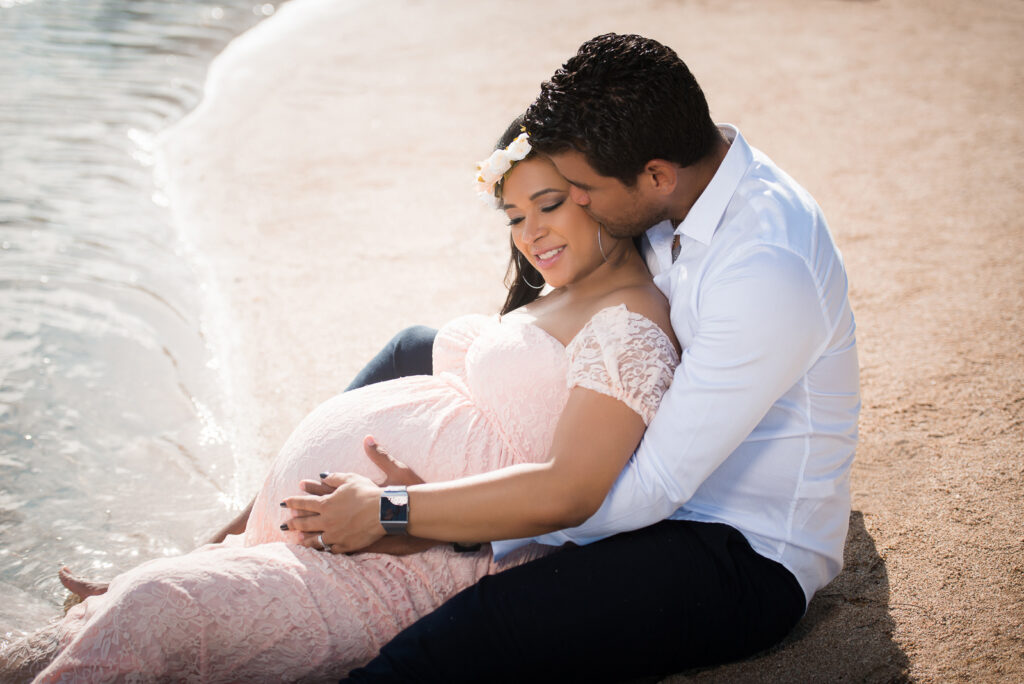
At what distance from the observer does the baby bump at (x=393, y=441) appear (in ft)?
8.69

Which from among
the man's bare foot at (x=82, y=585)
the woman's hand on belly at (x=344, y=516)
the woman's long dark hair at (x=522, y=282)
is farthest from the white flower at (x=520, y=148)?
the man's bare foot at (x=82, y=585)

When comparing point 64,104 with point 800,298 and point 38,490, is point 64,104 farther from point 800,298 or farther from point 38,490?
point 800,298

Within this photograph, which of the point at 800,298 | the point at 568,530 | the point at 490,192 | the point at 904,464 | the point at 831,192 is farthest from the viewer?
the point at 831,192

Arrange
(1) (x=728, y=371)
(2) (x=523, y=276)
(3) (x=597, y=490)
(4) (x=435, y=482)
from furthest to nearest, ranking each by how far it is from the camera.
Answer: (2) (x=523, y=276), (4) (x=435, y=482), (3) (x=597, y=490), (1) (x=728, y=371)

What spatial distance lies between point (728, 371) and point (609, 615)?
0.72m

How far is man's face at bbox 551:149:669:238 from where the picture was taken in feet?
8.69

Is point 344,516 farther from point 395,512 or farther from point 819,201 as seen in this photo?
point 819,201

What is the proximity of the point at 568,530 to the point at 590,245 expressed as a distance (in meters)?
0.97

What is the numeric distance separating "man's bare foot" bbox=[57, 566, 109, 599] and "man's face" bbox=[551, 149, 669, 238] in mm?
2007

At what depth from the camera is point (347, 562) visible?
247 centimetres

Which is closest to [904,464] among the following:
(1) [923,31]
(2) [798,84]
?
(2) [798,84]

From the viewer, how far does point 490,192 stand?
3117mm

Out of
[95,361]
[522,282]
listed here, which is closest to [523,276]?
[522,282]

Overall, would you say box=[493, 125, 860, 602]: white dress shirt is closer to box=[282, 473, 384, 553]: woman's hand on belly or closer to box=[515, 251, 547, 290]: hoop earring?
box=[282, 473, 384, 553]: woman's hand on belly
